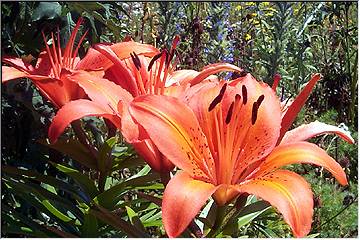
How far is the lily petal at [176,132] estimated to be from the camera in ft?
2.16

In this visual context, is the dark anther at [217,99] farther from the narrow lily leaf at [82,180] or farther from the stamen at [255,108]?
the narrow lily leaf at [82,180]

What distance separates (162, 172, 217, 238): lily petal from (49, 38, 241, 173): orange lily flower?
0.07 metres

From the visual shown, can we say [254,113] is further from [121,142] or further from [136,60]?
[121,142]

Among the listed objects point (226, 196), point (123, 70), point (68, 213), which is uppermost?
point (123, 70)

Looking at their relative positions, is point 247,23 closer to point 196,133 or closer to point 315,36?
point 315,36

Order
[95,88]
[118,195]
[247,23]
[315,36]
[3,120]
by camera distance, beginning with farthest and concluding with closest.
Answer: [247,23]
[315,36]
[3,120]
[118,195]
[95,88]

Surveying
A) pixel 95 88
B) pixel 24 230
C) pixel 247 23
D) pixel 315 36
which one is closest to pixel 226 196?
pixel 95 88

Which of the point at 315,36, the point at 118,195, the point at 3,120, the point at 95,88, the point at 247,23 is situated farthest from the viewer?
the point at 247,23

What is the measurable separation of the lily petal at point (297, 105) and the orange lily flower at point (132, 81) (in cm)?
13

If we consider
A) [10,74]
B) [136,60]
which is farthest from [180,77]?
[10,74]

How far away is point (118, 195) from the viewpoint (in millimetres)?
860

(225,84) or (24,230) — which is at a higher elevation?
(225,84)

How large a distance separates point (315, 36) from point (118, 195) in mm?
1769

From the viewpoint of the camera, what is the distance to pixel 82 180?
87cm
